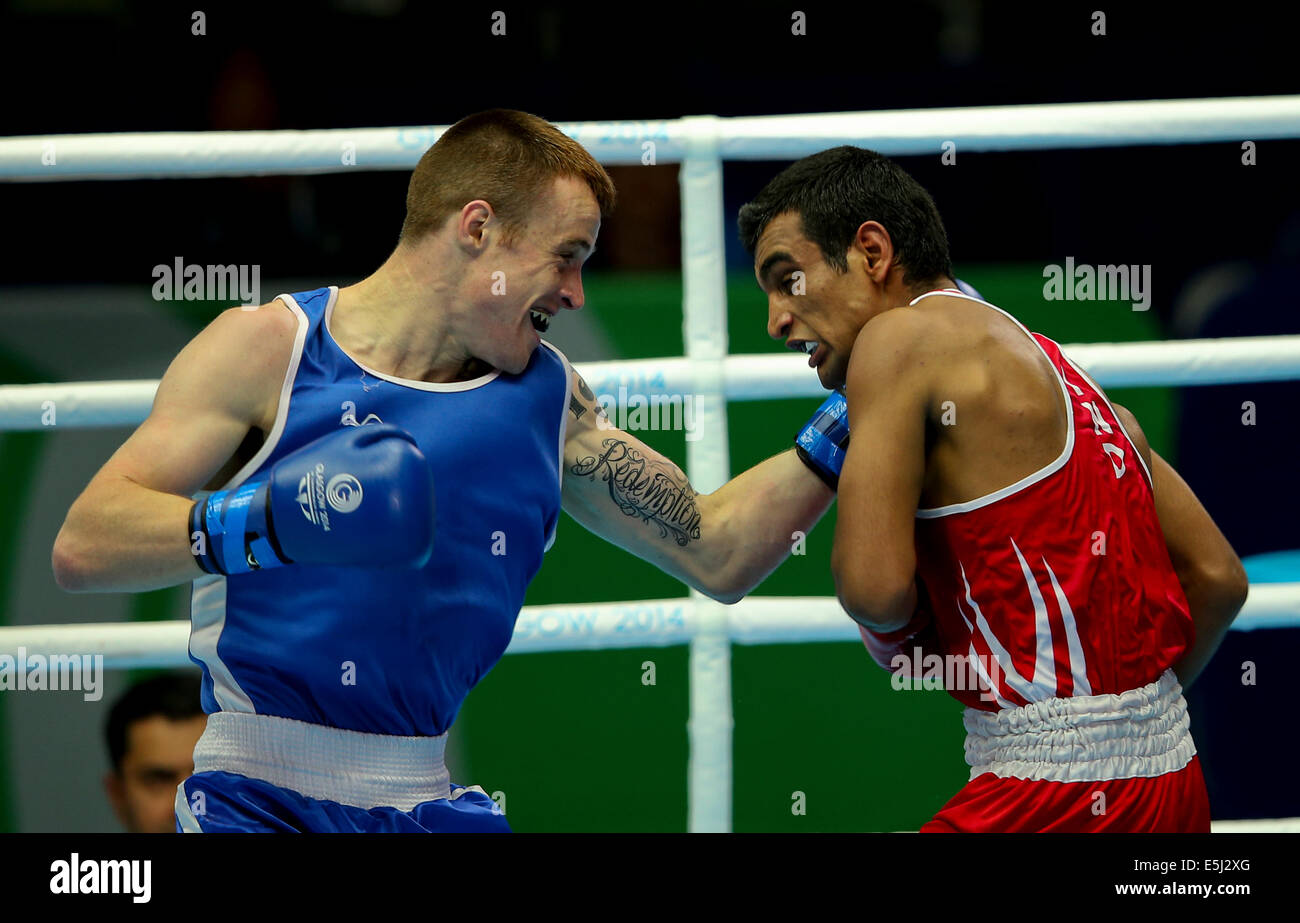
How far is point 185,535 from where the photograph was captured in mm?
1748

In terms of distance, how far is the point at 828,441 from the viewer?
7.47 feet

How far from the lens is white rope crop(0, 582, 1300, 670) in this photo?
8.23ft

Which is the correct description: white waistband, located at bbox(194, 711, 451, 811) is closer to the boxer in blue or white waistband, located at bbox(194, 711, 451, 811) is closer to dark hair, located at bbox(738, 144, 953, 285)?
the boxer in blue

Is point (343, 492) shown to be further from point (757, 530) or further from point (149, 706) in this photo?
point (149, 706)

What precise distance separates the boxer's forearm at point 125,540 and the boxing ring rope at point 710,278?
0.71m

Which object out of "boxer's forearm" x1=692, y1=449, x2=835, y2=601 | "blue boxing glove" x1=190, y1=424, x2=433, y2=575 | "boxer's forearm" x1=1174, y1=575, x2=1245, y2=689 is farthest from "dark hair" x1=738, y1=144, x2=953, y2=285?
"blue boxing glove" x1=190, y1=424, x2=433, y2=575

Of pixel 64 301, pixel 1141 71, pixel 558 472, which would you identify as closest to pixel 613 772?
pixel 558 472

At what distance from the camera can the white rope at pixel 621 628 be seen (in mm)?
2510

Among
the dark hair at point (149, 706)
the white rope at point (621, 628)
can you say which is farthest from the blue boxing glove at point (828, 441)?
the dark hair at point (149, 706)

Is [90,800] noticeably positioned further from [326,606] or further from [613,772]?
[326,606]

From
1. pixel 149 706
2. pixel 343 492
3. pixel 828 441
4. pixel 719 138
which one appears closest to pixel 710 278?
pixel 719 138

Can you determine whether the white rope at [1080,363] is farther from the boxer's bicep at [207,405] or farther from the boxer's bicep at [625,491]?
the boxer's bicep at [207,405]

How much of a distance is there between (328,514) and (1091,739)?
107 centimetres

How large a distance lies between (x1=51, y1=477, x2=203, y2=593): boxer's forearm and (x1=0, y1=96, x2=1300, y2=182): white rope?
3.15 ft
